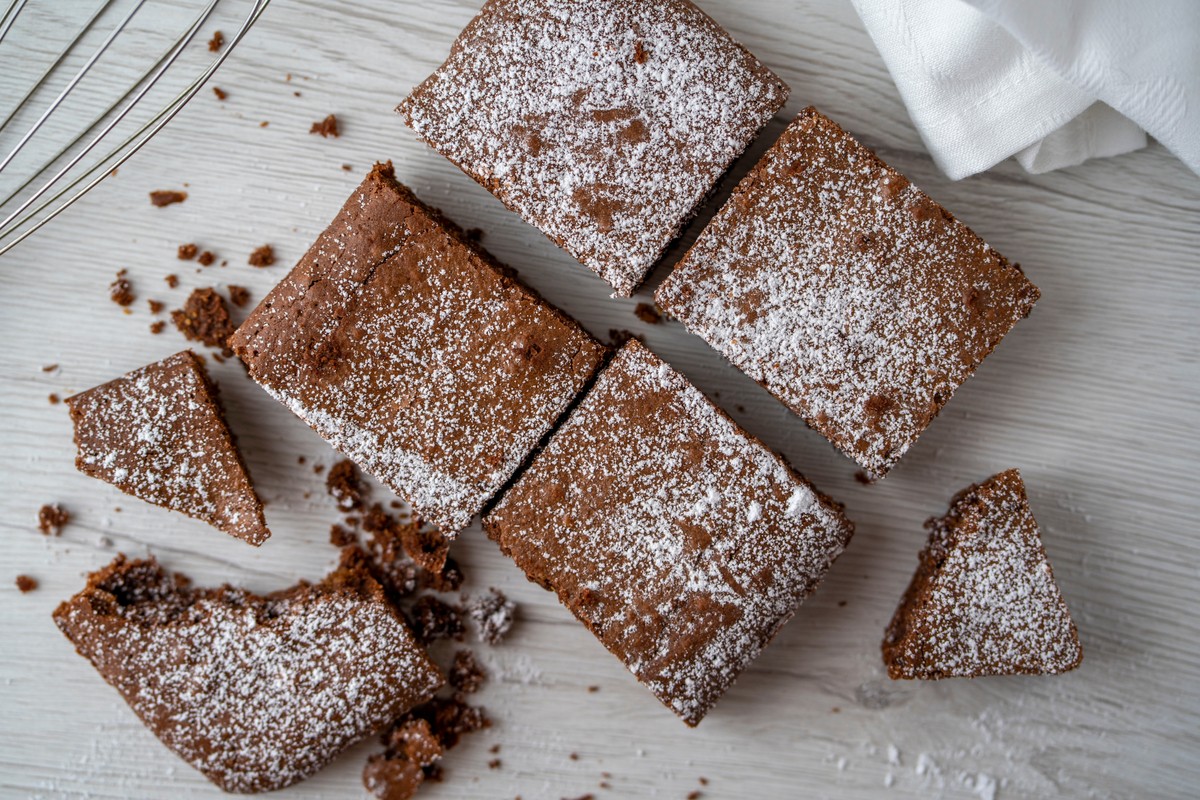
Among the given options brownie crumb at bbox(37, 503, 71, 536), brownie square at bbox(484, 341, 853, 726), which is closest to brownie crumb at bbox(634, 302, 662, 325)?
brownie square at bbox(484, 341, 853, 726)

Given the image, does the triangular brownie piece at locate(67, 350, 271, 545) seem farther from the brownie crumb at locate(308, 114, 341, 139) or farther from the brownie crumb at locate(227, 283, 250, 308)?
the brownie crumb at locate(308, 114, 341, 139)

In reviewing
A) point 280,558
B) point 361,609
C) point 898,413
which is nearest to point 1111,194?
point 898,413

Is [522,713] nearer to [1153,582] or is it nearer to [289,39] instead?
[1153,582]

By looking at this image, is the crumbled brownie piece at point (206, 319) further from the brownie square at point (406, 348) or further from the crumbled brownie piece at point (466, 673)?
the crumbled brownie piece at point (466, 673)

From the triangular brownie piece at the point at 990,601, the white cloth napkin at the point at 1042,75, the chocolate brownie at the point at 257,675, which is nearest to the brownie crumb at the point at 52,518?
the chocolate brownie at the point at 257,675

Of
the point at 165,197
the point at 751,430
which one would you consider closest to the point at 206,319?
the point at 165,197

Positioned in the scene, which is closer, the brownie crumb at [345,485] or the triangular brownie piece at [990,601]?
the triangular brownie piece at [990,601]
